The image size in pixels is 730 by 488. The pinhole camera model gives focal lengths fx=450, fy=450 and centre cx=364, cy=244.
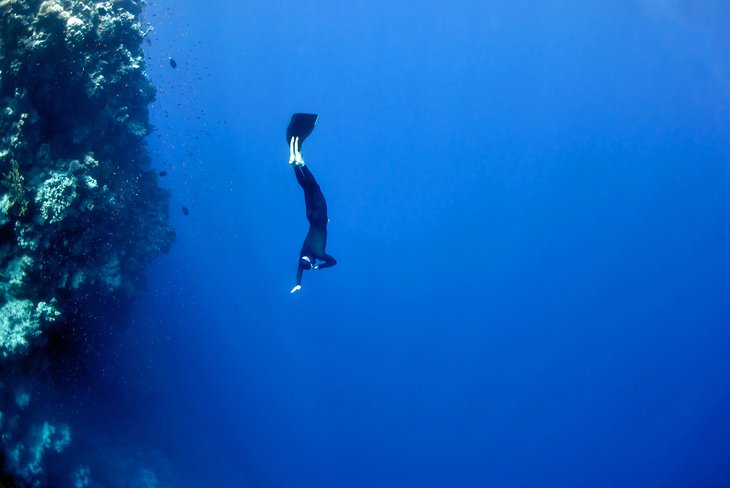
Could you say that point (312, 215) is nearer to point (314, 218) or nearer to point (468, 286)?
point (314, 218)

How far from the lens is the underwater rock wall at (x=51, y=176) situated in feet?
22.7

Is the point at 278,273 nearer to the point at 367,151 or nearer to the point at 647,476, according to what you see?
the point at 367,151

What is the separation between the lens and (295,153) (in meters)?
6.32

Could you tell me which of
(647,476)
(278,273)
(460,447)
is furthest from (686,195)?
(278,273)

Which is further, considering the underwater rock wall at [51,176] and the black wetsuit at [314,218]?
the underwater rock wall at [51,176]

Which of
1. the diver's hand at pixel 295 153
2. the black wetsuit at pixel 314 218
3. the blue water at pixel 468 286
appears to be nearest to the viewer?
the diver's hand at pixel 295 153

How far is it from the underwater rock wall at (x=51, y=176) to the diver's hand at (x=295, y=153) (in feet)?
11.9

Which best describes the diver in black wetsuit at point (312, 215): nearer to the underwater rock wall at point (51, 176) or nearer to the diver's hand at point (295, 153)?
the diver's hand at point (295, 153)

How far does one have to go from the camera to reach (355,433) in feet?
149

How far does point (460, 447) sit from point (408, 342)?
915 inches

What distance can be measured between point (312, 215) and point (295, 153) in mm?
1012

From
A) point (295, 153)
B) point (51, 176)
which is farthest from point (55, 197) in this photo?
point (295, 153)

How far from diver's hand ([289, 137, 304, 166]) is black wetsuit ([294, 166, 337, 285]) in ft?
0.65

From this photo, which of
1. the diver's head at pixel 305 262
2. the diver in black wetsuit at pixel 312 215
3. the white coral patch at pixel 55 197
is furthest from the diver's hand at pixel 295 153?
the white coral patch at pixel 55 197
